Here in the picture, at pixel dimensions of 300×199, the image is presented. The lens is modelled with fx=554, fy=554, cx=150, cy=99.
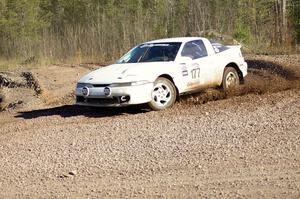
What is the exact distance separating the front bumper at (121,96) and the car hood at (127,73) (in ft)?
0.49

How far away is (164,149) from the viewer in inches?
276

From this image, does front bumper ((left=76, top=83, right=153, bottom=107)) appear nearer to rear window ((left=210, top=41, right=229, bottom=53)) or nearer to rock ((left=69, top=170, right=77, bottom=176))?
rear window ((left=210, top=41, right=229, bottom=53))

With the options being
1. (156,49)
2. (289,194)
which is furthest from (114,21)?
(289,194)

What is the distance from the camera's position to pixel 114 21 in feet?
91.6

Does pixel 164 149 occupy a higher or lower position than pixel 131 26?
lower

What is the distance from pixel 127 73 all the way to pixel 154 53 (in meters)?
1.14

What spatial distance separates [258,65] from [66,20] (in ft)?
65.3

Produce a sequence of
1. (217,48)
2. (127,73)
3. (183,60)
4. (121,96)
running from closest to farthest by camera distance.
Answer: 1. (121,96)
2. (127,73)
3. (183,60)
4. (217,48)

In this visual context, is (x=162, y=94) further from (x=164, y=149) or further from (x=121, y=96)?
(x=164, y=149)

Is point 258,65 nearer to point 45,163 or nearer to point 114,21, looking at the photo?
point 45,163

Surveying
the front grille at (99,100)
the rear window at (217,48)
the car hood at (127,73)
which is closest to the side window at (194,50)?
the rear window at (217,48)

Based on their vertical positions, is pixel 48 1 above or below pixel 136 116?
above

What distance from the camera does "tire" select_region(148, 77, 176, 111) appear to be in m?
10.1

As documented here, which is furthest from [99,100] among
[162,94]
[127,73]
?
[162,94]
